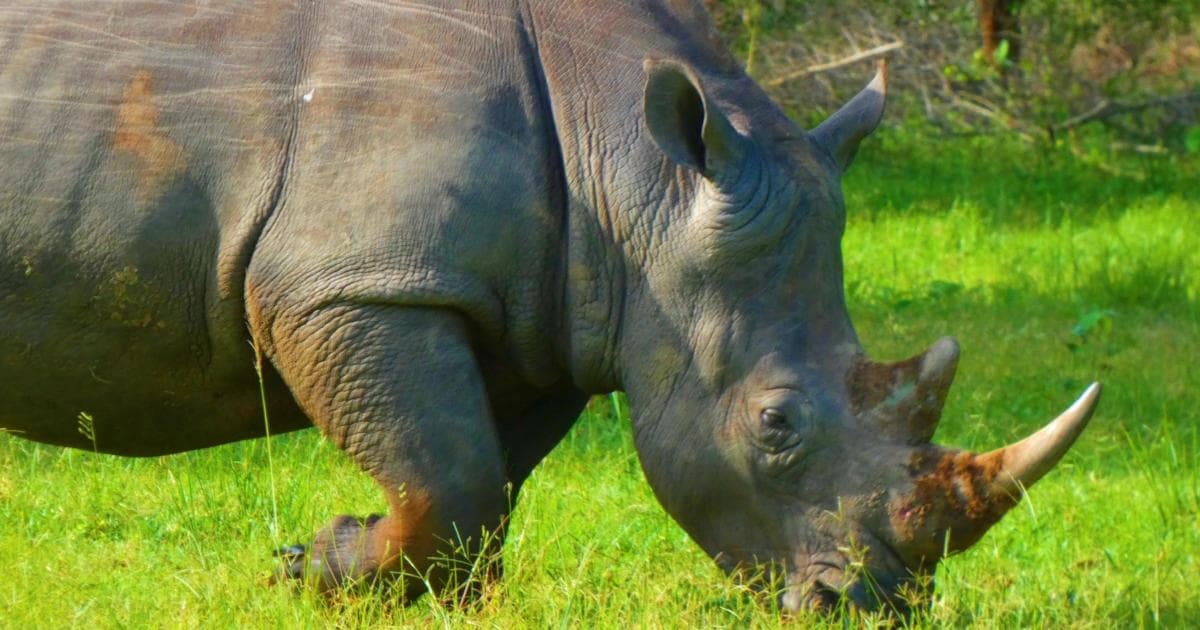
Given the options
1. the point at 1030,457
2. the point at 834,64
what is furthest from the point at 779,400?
the point at 834,64

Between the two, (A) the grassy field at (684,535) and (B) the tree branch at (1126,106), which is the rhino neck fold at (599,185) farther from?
(B) the tree branch at (1126,106)

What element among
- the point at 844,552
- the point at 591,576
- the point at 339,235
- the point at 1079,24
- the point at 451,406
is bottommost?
the point at 1079,24

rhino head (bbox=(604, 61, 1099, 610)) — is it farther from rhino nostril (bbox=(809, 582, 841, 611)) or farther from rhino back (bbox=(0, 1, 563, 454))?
rhino back (bbox=(0, 1, 563, 454))

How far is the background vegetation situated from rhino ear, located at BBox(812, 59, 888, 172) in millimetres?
1054

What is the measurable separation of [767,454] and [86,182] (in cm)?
173

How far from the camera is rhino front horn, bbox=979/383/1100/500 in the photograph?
4426mm

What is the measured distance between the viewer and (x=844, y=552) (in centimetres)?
450

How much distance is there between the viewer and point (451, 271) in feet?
14.3

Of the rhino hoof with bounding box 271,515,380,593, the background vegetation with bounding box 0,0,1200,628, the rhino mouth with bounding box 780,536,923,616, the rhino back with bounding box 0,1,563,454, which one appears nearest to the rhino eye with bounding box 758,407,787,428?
the rhino mouth with bounding box 780,536,923,616

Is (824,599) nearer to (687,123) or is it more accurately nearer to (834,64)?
(687,123)

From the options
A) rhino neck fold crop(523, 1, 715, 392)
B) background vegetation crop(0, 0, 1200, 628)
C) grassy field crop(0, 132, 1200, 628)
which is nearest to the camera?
rhino neck fold crop(523, 1, 715, 392)

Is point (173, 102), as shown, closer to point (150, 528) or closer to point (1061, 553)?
point (150, 528)

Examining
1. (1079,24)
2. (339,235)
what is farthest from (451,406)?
(1079,24)

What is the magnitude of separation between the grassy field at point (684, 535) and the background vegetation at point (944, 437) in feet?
0.05
